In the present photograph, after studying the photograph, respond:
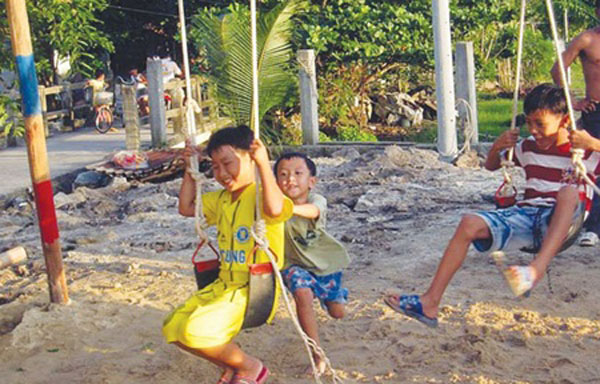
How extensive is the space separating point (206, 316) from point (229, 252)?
0.35 m

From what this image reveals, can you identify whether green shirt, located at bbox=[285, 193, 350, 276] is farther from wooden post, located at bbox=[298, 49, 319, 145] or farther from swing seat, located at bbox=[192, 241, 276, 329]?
wooden post, located at bbox=[298, 49, 319, 145]

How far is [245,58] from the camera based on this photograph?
41.4 ft

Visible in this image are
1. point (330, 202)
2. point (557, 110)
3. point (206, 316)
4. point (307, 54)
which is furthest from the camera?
point (307, 54)

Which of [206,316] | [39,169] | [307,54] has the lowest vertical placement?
[206,316]

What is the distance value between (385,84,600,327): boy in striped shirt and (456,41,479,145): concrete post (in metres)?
6.88

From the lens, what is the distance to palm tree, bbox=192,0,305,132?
41.4 ft

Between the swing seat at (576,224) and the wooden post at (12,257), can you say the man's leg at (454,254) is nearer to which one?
the swing seat at (576,224)

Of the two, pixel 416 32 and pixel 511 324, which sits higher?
pixel 416 32

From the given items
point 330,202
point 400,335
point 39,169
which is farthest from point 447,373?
point 330,202

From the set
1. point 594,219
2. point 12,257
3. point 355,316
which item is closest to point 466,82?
point 594,219

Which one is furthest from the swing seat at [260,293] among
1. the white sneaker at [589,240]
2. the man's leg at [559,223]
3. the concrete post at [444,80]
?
the concrete post at [444,80]

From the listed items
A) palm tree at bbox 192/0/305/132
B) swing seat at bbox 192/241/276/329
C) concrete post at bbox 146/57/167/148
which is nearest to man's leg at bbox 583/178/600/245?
swing seat at bbox 192/241/276/329

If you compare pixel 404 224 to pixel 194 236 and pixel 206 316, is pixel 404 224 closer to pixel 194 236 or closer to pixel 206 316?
pixel 194 236

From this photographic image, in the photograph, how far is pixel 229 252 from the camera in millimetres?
4176
